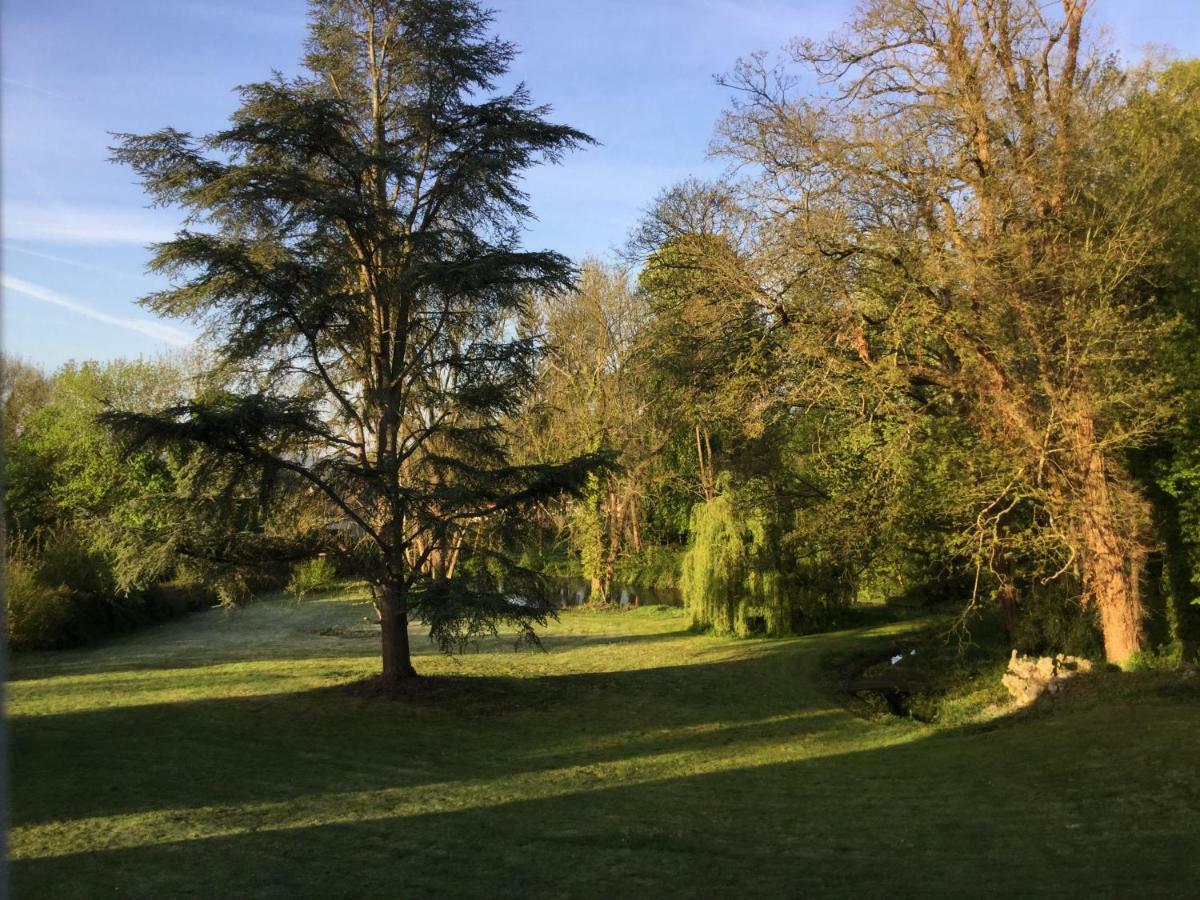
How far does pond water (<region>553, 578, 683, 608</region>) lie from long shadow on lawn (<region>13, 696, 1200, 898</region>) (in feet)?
64.9

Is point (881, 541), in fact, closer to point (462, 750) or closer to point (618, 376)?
point (462, 750)

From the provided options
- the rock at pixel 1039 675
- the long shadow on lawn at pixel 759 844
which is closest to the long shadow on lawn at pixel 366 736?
the long shadow on lawn at pixel 759 844

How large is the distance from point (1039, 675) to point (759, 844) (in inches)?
326

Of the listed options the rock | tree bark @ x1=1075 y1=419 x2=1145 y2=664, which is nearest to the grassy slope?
the rock

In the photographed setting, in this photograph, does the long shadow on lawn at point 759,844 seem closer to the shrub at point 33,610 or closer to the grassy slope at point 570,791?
the grassy slope at point 570,791

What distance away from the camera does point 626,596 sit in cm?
3222

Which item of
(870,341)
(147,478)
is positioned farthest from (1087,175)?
(147,478)

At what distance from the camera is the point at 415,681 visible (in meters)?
14.2

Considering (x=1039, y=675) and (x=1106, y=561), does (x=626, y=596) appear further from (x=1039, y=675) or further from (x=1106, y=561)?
(x=1106, y=561)

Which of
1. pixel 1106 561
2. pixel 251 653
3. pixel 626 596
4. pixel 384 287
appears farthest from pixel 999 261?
pixel 626 596

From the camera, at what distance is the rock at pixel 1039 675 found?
13.4 metres

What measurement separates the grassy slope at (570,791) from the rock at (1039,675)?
1285 millimetres

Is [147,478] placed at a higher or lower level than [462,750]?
higher

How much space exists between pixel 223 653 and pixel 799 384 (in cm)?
1239
